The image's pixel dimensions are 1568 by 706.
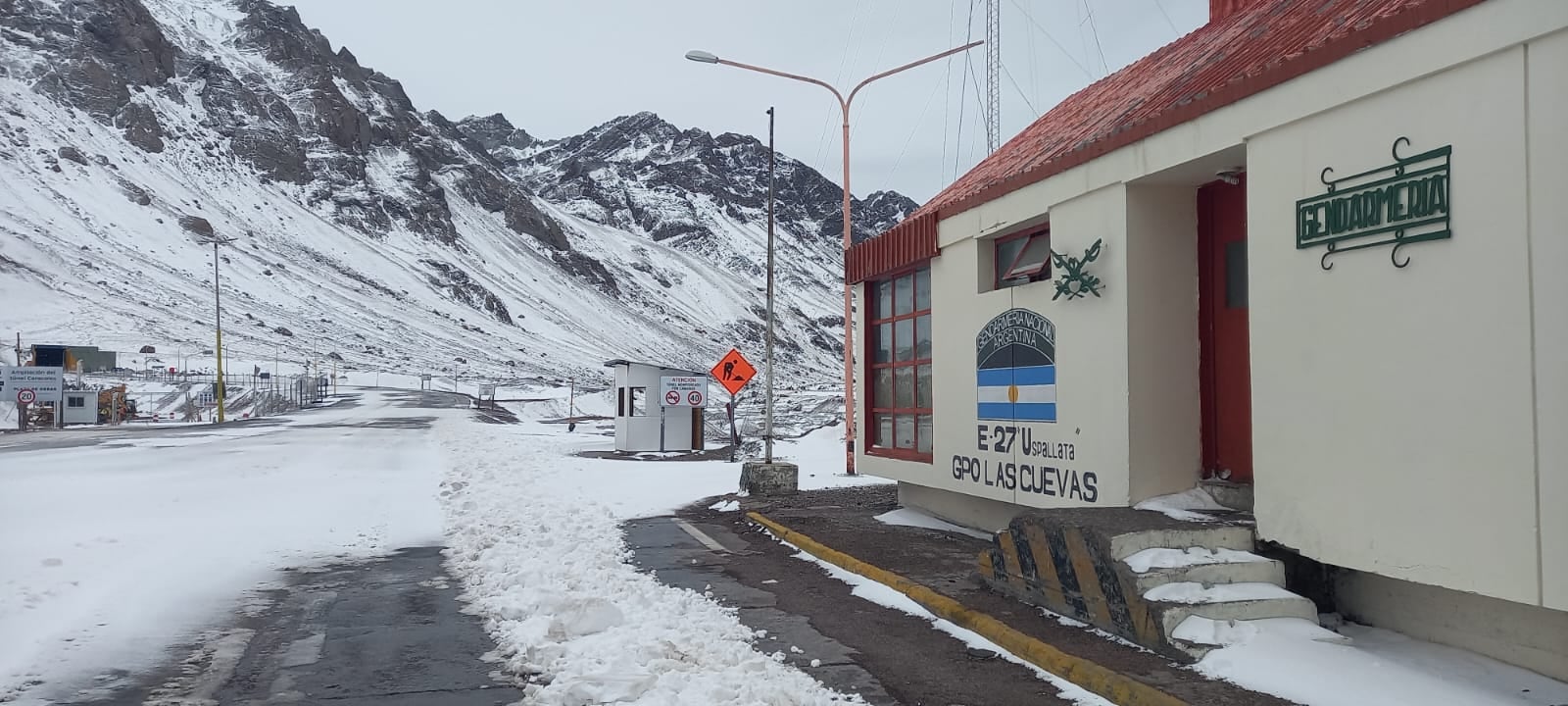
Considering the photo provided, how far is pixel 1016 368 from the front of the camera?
34.9 feet

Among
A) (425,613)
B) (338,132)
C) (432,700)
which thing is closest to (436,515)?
(425,613)

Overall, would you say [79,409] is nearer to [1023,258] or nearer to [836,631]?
[1023,258]

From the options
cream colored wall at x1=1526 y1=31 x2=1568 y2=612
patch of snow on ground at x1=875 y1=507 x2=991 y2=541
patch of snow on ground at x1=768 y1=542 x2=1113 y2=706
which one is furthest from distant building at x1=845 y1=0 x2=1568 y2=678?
patch of snow on ground at x1=768 y1=542 x2=1113 y2=706

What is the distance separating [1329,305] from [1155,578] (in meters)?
1.93

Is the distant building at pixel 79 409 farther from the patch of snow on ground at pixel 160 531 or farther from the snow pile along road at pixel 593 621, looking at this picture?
the snow pile along road at pixel 593 621

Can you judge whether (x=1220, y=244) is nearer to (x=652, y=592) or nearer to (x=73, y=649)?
(x=652, y=592)

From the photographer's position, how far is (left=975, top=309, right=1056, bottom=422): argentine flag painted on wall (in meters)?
10.0

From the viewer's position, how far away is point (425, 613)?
26.6 ft

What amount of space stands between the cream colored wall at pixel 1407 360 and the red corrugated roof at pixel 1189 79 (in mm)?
389

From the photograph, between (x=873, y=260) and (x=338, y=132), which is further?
(x=338, y=132)

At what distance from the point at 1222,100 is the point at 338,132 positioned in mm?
161360

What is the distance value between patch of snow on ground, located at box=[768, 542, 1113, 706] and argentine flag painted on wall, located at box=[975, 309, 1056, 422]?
7.61ft

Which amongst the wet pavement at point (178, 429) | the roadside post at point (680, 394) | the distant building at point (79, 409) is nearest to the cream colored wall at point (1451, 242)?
the roadside post at point (680, 394)

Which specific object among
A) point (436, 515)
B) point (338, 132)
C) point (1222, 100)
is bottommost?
point (436, 515)
